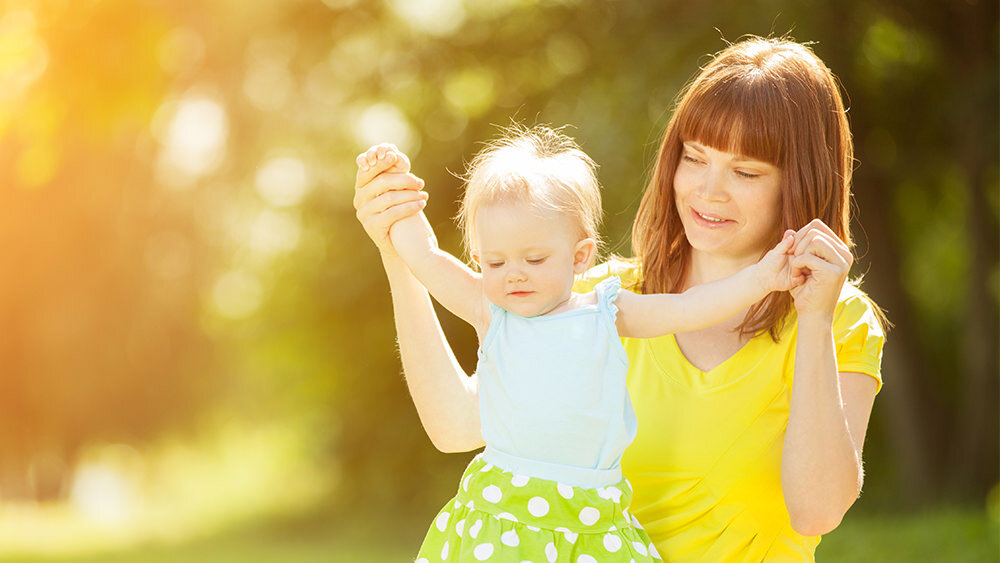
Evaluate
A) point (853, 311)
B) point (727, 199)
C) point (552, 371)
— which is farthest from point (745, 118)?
point (552, 371)

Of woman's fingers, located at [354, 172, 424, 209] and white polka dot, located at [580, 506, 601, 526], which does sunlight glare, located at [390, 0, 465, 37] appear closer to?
woman's fingers, located at [354, 172, 424, 209]

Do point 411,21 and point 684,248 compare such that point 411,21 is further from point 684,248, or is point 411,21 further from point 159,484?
point 159,484

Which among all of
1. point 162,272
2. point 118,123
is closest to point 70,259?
point 162,272

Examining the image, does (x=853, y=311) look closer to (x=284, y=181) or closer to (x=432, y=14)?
(x=432, y=14)

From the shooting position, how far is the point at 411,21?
927cm

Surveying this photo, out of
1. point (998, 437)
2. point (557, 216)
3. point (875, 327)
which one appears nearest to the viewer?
point (557, 216)

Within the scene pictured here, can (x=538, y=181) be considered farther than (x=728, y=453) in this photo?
No

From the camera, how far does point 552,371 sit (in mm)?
2023

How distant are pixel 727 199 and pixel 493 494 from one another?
0.85 metres

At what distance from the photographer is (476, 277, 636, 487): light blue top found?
79.3 inches

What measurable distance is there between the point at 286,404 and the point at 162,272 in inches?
172

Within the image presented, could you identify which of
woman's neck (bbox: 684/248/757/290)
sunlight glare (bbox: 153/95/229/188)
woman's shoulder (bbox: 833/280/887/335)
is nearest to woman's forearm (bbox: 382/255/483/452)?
woman's neck (bbox: 684/248/757/290)

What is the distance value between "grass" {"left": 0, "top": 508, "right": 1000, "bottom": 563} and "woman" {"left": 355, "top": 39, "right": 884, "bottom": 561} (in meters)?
5.66

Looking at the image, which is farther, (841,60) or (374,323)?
(374,323)
